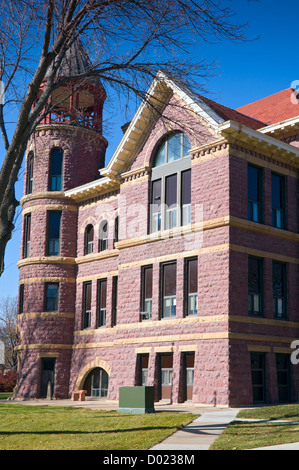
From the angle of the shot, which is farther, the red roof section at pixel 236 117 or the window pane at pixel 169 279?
the red roof section at pixel 236 117

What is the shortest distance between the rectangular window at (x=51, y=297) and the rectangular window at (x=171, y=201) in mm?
8530

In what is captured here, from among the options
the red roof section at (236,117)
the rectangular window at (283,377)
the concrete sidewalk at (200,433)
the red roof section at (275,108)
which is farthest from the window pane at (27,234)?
the concrete sidewalk at (200,433)

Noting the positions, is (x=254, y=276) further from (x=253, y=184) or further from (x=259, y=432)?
(x=259, y=432)

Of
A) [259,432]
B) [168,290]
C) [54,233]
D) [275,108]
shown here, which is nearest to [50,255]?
→ [54,233]

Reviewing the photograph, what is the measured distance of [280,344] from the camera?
22.3 meters

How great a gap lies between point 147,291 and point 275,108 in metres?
11.1

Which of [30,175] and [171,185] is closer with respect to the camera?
[171,185]

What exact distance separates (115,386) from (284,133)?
12.3 meters

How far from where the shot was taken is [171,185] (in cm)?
2462

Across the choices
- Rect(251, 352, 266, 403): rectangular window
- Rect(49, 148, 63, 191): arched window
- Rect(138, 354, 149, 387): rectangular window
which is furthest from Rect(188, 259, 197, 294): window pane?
Rect(49, 148, 63, 191): arched window

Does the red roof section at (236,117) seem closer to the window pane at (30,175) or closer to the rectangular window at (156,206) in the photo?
the rectangular window at (156,206)

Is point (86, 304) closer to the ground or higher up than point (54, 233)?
closer to the ground

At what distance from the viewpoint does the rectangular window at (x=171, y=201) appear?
2411cm
